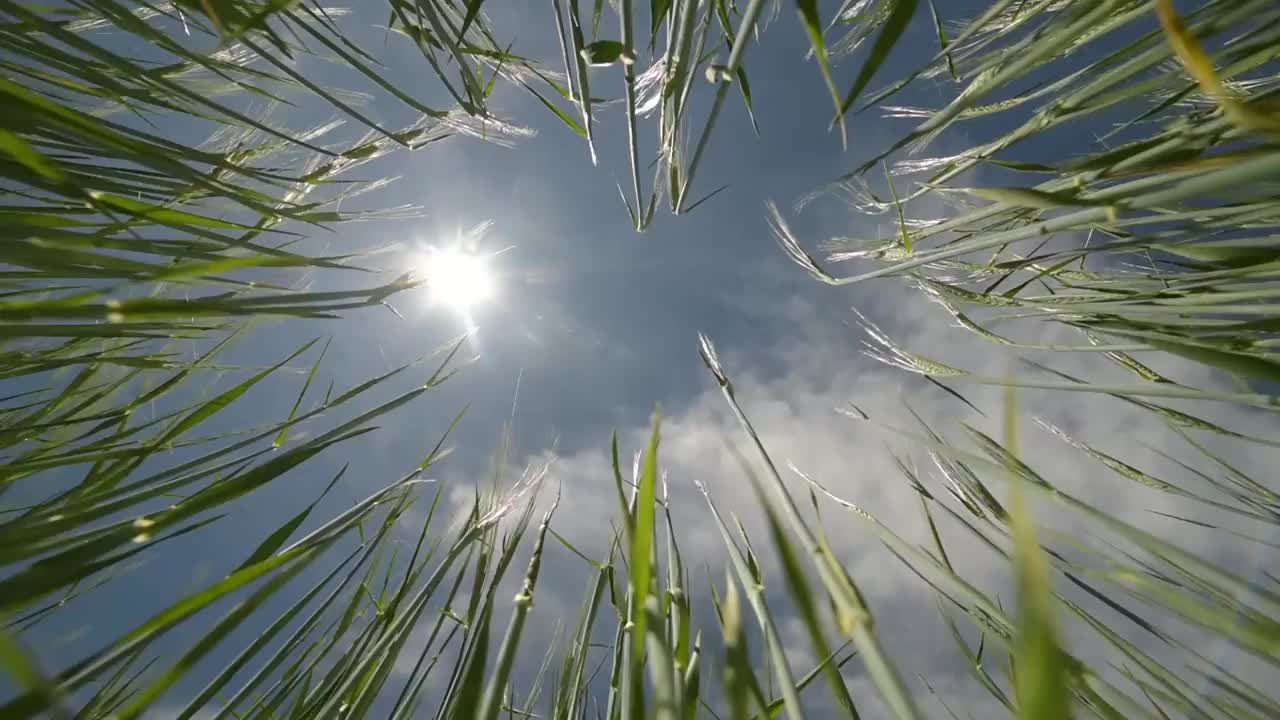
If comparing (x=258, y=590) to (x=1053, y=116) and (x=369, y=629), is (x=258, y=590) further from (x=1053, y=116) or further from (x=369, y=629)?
(x=1053, y=116)

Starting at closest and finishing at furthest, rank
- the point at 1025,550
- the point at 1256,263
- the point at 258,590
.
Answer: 1. the point at 1025,550
2. the point at 258,590
3. the point at 1256,263

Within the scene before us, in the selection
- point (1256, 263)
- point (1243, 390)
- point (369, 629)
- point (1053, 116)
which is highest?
point (1053, 116)

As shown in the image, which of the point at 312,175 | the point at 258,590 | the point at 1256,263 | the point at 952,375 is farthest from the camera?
the point at 312,175

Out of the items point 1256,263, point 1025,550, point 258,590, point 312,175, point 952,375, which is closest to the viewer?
point 1025,550

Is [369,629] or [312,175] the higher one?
[312,175]

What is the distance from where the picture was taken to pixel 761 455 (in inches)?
13.0

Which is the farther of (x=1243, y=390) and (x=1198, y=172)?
(x=1243, y=390)

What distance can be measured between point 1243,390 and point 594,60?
2.12 feet

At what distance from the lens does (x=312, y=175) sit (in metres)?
0.68

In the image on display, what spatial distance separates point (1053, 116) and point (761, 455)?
379 mm

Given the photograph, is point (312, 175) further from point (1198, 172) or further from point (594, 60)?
point (1198, 172)

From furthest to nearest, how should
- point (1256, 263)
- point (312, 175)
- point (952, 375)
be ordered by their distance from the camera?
point (312, 175) < point (952, 375) < point (1256, 263)

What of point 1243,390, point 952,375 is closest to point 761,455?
point 952,375

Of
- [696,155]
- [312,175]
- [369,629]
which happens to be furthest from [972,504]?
[312,175]
